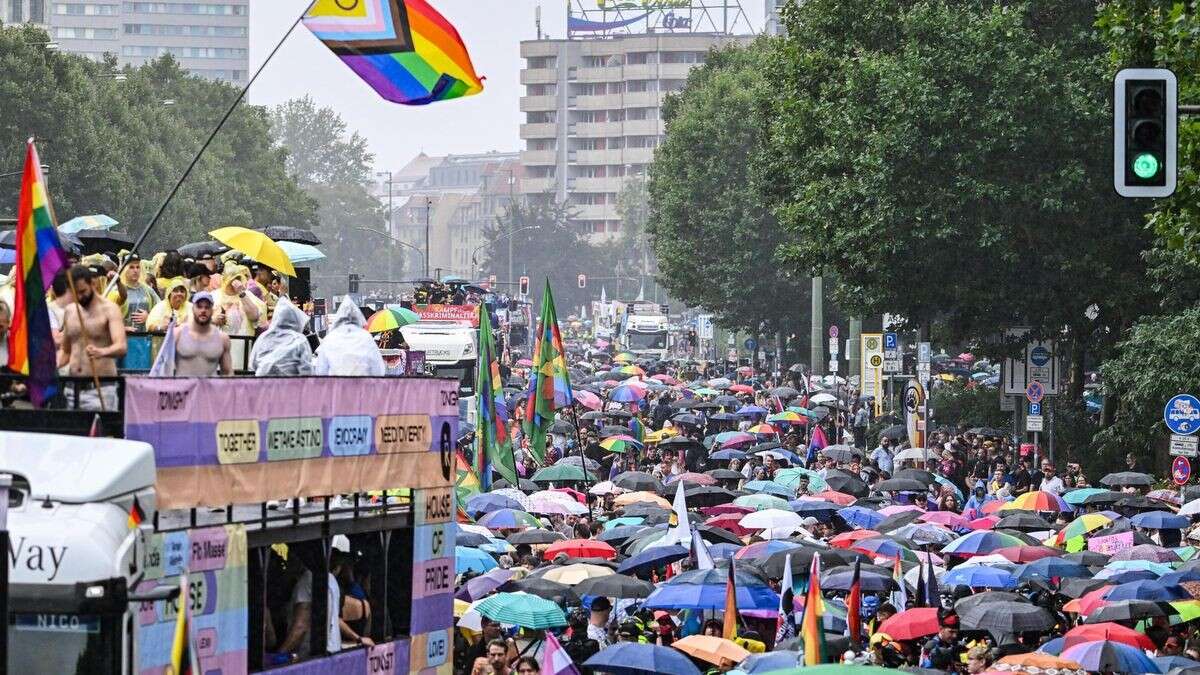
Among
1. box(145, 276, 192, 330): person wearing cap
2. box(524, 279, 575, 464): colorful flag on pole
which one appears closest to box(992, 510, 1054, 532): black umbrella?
box(524, 279, 575, 464): colorful flag on pole

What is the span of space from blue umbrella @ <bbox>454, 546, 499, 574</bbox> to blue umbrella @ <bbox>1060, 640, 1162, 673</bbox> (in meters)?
6.34

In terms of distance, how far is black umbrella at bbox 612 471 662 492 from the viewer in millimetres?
31328

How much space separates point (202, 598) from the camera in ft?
35.9

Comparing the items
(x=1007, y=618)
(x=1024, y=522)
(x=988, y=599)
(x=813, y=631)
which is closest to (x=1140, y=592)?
(x=988, y=599)

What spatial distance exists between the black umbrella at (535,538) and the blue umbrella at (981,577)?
4334 millimetres

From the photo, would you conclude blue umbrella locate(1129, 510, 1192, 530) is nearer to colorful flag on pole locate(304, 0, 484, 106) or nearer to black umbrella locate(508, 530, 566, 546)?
black umbrella locate(508, 530, 566, 546)

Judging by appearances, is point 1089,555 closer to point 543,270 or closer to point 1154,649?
point 1154,649

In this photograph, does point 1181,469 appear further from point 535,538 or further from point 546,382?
point 535,538

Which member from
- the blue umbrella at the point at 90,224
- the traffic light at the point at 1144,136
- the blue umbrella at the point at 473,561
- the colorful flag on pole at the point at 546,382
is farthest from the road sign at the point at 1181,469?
the traffic light at the point at 1144,136

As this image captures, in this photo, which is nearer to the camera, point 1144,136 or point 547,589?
point 1144,136

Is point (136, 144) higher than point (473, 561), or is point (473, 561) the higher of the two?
point (136, 144)

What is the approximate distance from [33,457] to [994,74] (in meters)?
30.1

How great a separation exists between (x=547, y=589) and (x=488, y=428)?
904 centimetres

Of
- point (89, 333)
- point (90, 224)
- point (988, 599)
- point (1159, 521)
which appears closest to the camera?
point (89, 333)
